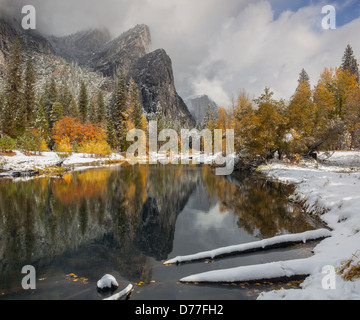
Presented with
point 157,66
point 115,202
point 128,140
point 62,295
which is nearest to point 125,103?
point 128,140

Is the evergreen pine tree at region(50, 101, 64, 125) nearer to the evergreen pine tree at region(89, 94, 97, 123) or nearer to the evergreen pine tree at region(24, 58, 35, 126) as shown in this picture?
the evergreen pine tree at region(89, 94, 97, 123)

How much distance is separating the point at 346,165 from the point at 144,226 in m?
25.9

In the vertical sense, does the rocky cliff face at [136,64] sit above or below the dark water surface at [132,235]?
above

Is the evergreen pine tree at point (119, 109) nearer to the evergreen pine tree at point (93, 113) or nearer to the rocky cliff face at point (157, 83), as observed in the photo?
the evergreen pine tree at point (93, 113)

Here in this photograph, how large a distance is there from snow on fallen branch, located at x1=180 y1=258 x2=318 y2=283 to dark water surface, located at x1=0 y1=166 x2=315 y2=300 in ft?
0.57

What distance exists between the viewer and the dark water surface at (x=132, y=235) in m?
5.55

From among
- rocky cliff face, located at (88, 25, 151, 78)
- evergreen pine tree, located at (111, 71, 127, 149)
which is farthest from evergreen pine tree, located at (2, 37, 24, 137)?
rocky cliff face, located at (88, 25, 151, 78)

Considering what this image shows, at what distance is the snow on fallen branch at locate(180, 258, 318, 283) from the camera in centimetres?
546

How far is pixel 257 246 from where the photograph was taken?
7.39 m

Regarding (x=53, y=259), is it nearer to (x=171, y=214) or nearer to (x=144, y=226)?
(x=144, y=226)

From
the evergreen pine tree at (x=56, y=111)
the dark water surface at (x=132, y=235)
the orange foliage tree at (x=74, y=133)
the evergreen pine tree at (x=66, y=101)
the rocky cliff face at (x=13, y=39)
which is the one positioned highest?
the rocky cliff face at (x=13, y=39)

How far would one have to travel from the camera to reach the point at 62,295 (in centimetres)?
522

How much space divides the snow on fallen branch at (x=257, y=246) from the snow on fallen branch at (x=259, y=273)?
130 centimetres

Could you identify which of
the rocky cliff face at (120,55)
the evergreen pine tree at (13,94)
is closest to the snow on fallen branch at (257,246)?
the evergreen pine tree at (13,94)
